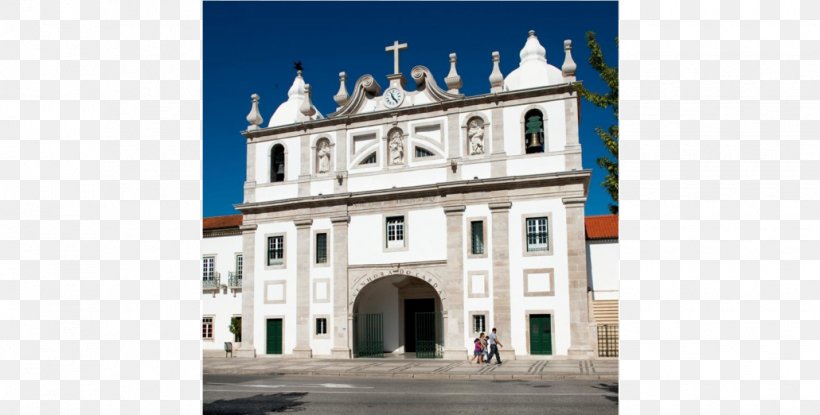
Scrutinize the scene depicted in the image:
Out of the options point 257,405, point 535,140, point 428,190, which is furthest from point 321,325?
point 257,405

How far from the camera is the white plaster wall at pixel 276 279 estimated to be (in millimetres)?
28344

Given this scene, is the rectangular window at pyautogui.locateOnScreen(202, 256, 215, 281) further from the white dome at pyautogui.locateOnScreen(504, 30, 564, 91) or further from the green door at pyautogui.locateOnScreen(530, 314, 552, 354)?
the white dome at pyautogui.locateOnScreen(504, 30, 564, 91)

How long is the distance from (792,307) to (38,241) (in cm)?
497

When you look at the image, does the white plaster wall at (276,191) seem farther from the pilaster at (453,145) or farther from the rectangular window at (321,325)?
the pilaster at (453,145)

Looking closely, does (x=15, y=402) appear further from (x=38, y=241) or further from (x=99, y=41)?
(x=99, y=41)

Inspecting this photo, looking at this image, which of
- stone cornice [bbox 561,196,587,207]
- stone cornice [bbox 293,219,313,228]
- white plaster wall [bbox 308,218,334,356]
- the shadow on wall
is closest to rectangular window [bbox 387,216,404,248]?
white plaster wall [bbox 308,218,334,356]

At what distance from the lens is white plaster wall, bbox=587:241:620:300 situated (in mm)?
27516

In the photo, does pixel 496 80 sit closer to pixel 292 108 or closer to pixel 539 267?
pixel 539 267

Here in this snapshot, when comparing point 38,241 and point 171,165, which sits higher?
point 171,165

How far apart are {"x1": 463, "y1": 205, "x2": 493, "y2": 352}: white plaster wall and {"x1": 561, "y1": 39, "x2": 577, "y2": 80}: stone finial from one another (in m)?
5.94

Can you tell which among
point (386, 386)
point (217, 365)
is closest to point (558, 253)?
point (386, 386)

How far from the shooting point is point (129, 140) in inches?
188

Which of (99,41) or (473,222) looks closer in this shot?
(99,41)

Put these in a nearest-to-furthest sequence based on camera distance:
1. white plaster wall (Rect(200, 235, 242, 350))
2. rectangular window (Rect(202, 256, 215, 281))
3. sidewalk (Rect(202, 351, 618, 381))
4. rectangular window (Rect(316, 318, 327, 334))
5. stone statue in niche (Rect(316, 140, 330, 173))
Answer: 1. sidewalk (Rect(202, 351, 618, 381))
2. rectangular window (Rect(316, 318, 327, 334))
3. stone statue in niche (Rect(316, 140, 330, 173))
4. white plaster wall (Rect(200, 235, 242, 350))
5. rectangular window (Rect(202, 256, 215, 281))
